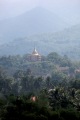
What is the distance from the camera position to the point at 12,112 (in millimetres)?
28891

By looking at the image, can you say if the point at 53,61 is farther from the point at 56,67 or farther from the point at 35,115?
the point at 35,115

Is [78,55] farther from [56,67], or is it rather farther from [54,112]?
[54,112]

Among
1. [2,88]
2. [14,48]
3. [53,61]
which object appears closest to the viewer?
[2,88]

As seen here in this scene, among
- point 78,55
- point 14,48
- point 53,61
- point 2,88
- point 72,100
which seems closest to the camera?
point 72,100

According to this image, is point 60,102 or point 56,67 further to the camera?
point 56,67

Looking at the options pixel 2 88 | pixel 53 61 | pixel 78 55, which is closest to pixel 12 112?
pixel 2 88

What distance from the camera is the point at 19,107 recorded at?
29.6 metres

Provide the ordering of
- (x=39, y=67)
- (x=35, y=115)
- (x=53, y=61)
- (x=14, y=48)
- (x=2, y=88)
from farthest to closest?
(x=14, y=48), (x=53, y=61), (x=39, y=67), (x=2, y=88), (x=35, y=115)

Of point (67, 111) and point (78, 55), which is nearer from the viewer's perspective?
point (67, 111)

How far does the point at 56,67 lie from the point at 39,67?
426cm

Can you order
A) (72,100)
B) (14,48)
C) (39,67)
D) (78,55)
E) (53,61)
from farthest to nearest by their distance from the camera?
1. (14,48)
2. (78,55)
3. (53,61)
4. (39,67)
5. (72,100)

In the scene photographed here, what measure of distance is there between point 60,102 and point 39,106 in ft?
18.0

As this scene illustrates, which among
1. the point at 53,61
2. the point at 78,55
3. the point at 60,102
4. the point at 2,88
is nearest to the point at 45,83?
the point at 2,88

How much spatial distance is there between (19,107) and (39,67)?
57.5 metres
